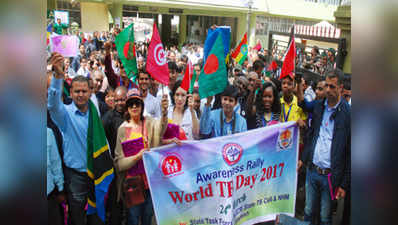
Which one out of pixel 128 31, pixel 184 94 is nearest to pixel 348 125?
pixel 184 94

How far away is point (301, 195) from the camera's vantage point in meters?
4.91

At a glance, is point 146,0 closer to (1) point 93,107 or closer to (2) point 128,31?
(2) point 128,31

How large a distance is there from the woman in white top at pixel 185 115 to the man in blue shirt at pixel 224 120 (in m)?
0.14

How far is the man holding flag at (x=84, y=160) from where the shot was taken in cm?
299

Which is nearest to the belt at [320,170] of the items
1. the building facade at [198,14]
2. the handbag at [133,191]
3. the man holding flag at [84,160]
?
the handbag at [133,191]

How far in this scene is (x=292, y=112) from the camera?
4262 mm

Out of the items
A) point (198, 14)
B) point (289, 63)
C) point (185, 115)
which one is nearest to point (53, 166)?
point (185, 115)

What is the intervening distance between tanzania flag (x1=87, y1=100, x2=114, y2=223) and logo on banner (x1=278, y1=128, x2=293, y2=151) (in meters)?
1.70

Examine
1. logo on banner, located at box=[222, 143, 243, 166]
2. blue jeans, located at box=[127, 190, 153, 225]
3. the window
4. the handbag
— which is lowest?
blue jeans, located at box=[127, 190, 153, 225]

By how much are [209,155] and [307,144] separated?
1214 mm

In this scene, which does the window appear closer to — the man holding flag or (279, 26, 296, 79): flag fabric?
(279, 26, 296, 79): flag fabric

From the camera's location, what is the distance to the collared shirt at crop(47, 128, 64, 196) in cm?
279

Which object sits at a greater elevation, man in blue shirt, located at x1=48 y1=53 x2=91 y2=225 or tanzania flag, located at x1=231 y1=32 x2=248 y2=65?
tanzania flag, located at x1=231 y1=32 x2=248 y2=65

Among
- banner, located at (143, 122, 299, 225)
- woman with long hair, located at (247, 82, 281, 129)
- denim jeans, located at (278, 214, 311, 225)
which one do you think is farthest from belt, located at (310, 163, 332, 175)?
denim jeans, located at (278, 214, 311, 225)
